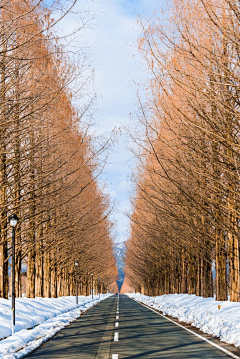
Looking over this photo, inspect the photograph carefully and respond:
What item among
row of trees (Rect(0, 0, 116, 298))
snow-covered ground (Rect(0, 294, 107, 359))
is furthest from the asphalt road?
row of trees (Rect(0, 0, 116, 298))

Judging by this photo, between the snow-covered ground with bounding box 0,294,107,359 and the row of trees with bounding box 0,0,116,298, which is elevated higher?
the row of trees with bounding box 0,0,116,298

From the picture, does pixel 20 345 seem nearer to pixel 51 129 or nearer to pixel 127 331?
pixel 127 331

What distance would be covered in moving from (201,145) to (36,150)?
5563mm

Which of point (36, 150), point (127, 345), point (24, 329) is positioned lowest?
point (24, 329)

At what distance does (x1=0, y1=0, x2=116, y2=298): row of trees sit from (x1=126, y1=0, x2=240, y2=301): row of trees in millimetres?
2644

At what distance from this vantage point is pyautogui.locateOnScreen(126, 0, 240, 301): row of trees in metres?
9.97

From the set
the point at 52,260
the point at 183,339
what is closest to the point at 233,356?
the point at 183,339

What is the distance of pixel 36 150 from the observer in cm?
1391

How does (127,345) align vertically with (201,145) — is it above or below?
below

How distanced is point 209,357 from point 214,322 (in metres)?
4.81

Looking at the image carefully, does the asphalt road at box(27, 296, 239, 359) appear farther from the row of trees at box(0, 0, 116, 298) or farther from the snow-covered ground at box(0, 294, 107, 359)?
the row of trees at box(0, 0, 116, 298)

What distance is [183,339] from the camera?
12.2 meters

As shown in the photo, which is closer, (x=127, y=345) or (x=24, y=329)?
(x=127, y=345)

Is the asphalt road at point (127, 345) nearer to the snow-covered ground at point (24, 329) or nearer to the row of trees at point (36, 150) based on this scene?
the snow-covered ground at point (24, 329)
